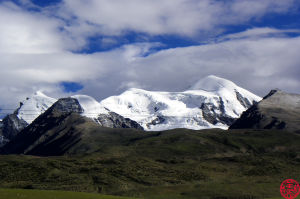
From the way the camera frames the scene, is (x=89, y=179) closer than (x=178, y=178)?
Yes

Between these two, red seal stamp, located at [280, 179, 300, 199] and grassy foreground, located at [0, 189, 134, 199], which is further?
red seal stamp, located at [280, 179, 300, 199]

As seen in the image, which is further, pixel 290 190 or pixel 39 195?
pixel 290 190

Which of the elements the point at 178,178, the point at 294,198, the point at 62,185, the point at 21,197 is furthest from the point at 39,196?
the point at 178,178

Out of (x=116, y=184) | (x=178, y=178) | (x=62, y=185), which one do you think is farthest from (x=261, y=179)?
(x=62, y=185)

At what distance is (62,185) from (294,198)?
8291 cm

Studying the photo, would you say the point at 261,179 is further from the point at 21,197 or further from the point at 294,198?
the point at 21,197

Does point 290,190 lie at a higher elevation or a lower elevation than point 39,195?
higher

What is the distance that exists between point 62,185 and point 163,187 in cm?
3629

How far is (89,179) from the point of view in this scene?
181750mm

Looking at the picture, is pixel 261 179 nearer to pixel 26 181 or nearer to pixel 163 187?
pixel 163 187

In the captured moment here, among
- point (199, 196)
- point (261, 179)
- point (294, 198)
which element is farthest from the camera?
point (261, 179)

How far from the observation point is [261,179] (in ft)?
648

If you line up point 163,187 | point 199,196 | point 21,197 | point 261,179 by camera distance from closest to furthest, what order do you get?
point 21,197, point 199,196, point 163,187, point 261,179

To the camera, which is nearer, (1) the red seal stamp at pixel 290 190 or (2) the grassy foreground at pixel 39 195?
(2) the grassy foreground at pixel 39 195
